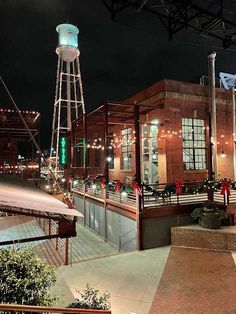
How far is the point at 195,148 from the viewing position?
1806cm

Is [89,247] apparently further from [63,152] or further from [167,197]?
[63,152]

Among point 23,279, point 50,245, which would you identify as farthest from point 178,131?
point 23,279

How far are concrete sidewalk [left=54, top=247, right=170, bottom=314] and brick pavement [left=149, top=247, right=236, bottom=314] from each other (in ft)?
1.07

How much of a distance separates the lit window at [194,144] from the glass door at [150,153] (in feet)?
6.74

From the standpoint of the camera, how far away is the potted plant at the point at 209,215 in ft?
34.9

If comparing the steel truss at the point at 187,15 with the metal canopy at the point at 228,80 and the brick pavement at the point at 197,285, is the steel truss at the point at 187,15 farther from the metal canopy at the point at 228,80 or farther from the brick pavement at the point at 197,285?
the metal canopy at the point at 228,80

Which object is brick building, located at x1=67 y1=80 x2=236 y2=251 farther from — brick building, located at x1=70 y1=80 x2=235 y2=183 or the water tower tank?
the water tower tank

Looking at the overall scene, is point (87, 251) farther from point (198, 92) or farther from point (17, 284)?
point (198, 92)

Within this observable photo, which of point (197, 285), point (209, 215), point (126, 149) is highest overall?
point (126, 149)

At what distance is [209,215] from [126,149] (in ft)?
39.7

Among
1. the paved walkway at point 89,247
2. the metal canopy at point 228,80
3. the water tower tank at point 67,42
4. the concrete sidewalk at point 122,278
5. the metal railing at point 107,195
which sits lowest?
the paved walkway at point 89,247

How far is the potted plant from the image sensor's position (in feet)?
34.9

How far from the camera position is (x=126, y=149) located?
2202 cm

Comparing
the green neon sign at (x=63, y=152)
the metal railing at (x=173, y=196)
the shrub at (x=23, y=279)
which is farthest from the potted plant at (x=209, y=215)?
the green neon sign at (x=63, y=152)
